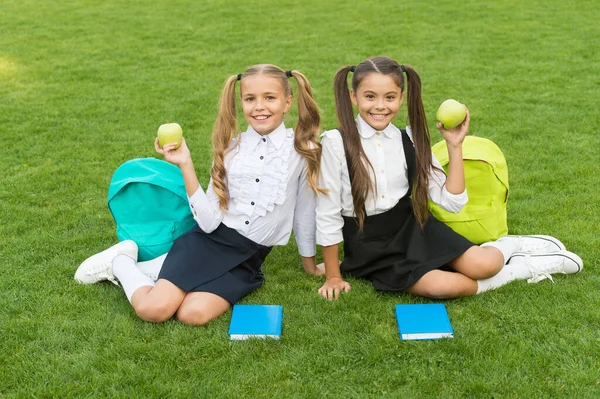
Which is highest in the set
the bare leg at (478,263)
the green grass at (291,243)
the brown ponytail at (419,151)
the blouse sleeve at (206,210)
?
the brown ponytail at (419,151)

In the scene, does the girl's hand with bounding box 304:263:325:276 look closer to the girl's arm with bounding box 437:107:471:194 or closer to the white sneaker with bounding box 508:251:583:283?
the girl's arm with bounding box 437:107:471:194

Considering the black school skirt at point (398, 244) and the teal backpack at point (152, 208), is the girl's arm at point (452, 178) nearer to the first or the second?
the black school skirt at point (398, 244)

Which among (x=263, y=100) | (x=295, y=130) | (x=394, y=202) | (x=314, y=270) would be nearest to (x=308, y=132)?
(x=295, y=130)

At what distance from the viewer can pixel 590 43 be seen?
1014 cm

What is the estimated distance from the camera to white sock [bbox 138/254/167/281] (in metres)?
4.11

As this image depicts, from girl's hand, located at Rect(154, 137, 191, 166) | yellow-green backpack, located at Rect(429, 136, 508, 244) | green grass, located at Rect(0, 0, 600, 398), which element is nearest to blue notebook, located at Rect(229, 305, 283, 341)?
green grass, located at Rect(0, 0, 600, 398)

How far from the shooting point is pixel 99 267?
4074 mm

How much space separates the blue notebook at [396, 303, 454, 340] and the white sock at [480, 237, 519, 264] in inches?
27.0

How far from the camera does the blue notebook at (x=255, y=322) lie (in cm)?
350

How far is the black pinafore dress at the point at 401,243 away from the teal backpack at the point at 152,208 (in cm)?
101

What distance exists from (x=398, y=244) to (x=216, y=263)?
1029 mm

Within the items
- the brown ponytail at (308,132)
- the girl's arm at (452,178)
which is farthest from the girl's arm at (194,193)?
the girl's arm at (452,178)

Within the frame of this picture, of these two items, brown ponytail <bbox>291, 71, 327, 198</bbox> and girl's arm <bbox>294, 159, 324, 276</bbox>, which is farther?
girl's arm <bbox>294, 159, 324, 276</bbox>

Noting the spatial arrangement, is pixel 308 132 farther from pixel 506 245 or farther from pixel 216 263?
pixel 506 245
